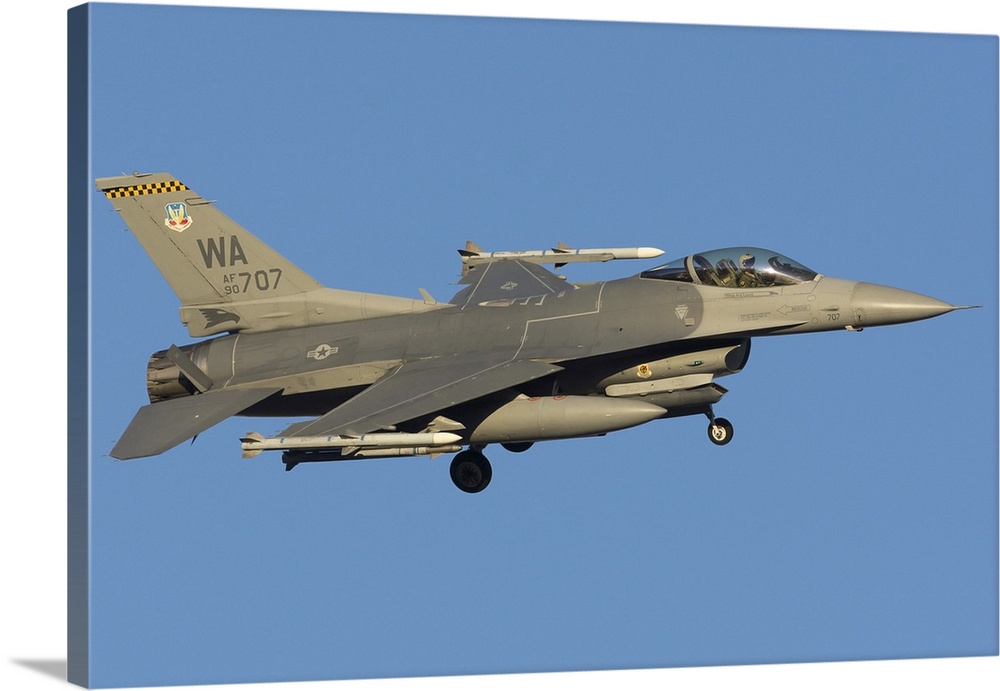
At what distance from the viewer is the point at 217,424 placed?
17938 millimetres

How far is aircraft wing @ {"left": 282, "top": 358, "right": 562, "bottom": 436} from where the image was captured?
56.7 feet

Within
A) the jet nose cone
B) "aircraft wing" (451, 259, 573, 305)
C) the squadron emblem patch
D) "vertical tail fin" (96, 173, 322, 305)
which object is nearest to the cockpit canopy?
the jet nose cone

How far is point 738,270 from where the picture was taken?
1870cm

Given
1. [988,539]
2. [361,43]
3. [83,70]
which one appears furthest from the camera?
[988,539]

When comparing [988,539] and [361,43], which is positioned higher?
[361,43]

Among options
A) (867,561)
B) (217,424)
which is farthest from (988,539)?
(217,424)

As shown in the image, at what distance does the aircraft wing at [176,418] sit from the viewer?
17.2 m

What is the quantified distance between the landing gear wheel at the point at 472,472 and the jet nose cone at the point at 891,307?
3.83m

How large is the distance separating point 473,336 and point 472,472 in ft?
4.39

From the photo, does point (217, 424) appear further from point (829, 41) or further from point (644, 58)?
point (829, 41)

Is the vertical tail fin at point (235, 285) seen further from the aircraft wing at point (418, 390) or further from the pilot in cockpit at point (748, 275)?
the pilot in cockpit at point (748, 275)

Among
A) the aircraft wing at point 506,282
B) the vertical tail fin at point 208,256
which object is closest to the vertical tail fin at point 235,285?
the vertical tail fin at point 208,256

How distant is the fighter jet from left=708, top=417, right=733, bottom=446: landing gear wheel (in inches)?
0.5

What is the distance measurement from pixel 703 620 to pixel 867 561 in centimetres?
180
